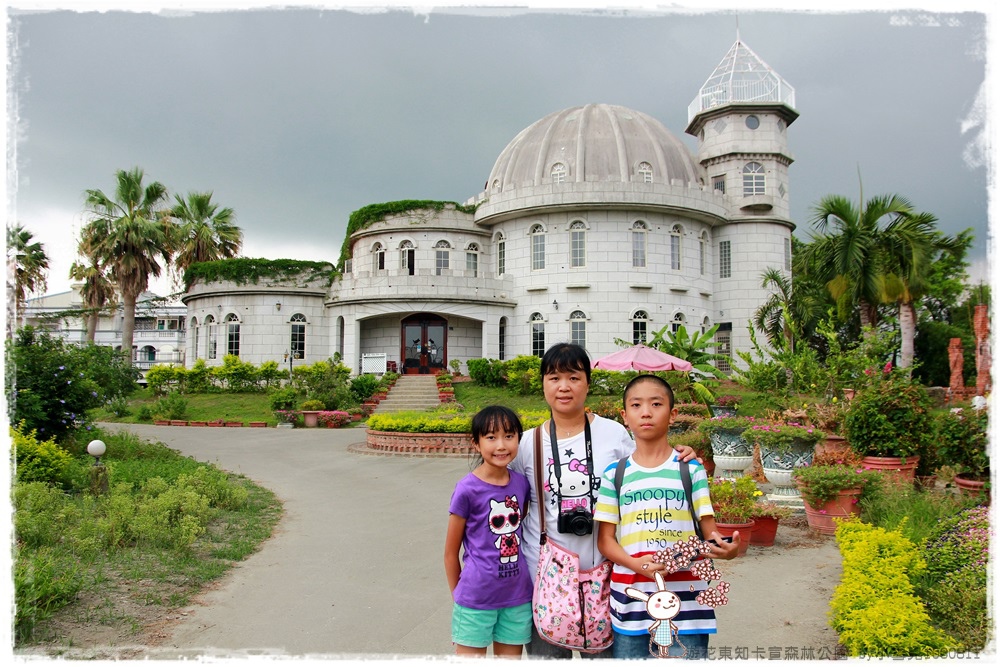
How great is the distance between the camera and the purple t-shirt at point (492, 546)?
344cm

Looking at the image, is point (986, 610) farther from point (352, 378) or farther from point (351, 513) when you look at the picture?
point (352, 378)

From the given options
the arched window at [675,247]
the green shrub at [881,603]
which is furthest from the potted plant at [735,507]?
the arched window at [675,247]

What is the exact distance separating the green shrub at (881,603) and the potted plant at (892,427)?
12.6 feet

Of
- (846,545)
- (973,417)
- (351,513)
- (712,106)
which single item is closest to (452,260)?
(712,106)

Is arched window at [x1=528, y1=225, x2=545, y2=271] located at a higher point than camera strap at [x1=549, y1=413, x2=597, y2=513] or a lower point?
higher

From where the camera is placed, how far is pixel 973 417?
810 centimetres

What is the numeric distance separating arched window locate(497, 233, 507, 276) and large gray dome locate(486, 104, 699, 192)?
224cm

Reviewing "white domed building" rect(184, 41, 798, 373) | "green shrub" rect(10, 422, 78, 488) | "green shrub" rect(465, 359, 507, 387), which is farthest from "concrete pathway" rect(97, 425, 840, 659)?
"white domed building" rect(184, 41, 798, 373)

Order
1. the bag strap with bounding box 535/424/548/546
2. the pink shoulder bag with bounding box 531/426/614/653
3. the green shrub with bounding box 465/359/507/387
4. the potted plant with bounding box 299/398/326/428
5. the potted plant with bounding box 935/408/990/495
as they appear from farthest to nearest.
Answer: the green shrub with bounding box 465/359/507/387, the potted plant with bounding box 299/398/326/428, the potted plant with bounding box 935/408/990/495, the bag strap with bounding box 535/424/548/546, the pink shoulder bag with bounding box 531/426/614/653

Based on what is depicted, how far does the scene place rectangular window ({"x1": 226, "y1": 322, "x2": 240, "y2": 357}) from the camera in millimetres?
32219

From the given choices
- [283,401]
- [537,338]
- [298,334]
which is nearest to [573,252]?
[537,338]

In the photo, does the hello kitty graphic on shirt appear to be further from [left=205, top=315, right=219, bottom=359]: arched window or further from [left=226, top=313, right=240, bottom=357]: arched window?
[left=205, top=315, right=219, bottom=359]: arched window

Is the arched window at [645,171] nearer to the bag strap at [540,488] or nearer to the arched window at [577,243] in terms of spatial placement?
the arched window at [577,243]

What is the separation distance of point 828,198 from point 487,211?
14785mm
